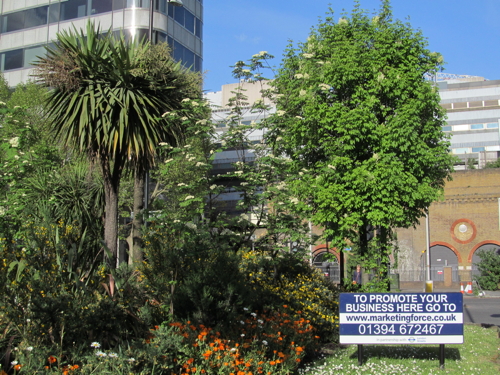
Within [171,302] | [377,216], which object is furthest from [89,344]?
[377,216]

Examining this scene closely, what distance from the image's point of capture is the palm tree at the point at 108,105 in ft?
30.8

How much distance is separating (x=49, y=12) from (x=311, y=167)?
23.6m

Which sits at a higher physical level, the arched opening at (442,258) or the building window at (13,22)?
the building window at (13,22)

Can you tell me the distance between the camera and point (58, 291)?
6.27 meters

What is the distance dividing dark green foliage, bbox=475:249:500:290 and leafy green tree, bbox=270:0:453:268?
23.7 metres

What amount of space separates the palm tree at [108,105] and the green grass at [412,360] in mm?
4318

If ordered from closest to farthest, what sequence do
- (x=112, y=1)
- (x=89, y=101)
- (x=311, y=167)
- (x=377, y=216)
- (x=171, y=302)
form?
(x=171, y=302)
(x=89, y=101)
(x=377, y=216)
(x=311, y=167)
(x=112, y=1)

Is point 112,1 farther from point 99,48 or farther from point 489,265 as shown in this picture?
point 489,265

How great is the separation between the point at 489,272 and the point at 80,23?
98.4 ft

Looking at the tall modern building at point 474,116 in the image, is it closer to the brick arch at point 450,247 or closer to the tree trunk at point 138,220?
the brick arch at point 450,247

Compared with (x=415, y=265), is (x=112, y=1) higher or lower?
higher

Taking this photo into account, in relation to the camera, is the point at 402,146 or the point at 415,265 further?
the point at 415,265

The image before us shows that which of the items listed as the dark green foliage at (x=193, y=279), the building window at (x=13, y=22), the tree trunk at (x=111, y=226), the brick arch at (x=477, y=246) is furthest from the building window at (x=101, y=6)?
the brick arch at (x=477, y=246)

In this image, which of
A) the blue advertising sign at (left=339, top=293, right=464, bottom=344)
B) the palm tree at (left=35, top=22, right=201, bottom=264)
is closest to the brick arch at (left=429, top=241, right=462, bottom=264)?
the blue advertising sign at (left=339, top=293, right=464, bottom=344)
